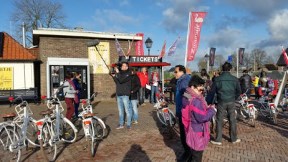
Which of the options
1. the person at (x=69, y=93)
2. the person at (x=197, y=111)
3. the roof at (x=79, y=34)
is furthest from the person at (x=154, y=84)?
the person at (x=197, y=111)

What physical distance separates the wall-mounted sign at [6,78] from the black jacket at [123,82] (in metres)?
10.4

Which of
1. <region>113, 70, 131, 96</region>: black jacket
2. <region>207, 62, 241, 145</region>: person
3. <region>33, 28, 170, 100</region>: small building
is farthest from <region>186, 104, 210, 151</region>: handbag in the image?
<region>33, 28, 170, 100</region>: small building

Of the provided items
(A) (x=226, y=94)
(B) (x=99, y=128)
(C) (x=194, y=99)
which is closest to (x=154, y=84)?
(B) (x=99, y=128)

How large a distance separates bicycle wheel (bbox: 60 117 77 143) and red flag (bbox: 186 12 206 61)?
255 inches

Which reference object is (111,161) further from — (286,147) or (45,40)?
(45,40)

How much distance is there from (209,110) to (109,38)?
51.5 ft

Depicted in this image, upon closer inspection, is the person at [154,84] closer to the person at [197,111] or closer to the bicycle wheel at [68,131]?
the bicycle wheel at [68,131]

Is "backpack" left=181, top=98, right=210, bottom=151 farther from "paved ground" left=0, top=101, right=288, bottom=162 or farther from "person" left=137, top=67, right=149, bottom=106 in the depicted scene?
"person" left=137, top=67, right=149, bottom=106

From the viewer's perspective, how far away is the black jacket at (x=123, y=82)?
848 centimetres

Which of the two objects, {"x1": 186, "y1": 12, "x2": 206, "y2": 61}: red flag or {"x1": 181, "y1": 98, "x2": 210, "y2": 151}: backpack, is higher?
{"x1": 186, "y1": 12, "x2": 206, "y2": 61}: red flag

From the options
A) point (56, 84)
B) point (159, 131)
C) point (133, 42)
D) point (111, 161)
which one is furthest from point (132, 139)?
point (133, 42)

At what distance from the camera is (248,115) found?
952 cm

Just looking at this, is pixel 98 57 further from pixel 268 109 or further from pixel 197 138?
pixel 197 138

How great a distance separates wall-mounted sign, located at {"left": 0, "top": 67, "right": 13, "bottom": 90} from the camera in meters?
16.5
